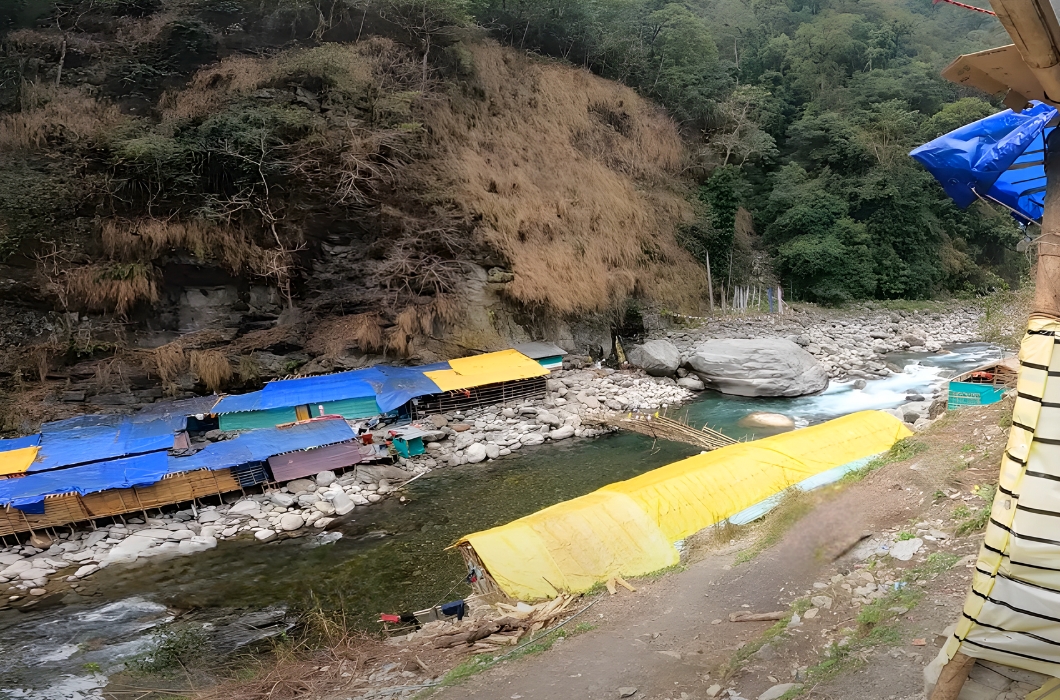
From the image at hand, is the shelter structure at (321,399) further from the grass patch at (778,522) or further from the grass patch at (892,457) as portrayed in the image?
the grass patch at (892,457)

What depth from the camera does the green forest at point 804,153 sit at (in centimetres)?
2694

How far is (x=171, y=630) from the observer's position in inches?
319

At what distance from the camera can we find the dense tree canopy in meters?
27.0

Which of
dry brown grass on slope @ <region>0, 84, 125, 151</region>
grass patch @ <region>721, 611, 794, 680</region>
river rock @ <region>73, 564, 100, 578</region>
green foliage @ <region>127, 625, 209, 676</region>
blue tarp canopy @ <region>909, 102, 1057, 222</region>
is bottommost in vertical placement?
river rock @ <region>73, 564, 100, 578</region>

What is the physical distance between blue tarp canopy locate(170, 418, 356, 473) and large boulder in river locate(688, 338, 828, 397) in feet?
35.4

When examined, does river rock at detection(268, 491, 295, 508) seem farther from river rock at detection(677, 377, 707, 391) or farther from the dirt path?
river rock at detection(677, 377, 707, 391)

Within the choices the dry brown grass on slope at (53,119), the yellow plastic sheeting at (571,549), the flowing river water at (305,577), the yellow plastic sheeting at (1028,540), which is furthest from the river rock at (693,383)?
the dry brown grass on slope at (53,119)

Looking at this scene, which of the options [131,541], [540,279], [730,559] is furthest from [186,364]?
[730,559]

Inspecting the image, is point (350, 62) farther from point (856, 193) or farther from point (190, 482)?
point (856, 193)

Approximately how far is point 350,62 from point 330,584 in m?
16.7

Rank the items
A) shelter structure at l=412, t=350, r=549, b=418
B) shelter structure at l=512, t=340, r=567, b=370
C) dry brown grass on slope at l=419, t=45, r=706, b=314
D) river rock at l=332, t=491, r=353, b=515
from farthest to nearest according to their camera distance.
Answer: dry brown grass on slope at l=419, t=45, r=706, b=314
shelter structure at l=512, t=340, r=567, b=370
shelter structure at l=412, t=350, r=549, b=418
river rock at l=332, t=491, r=353, b=515

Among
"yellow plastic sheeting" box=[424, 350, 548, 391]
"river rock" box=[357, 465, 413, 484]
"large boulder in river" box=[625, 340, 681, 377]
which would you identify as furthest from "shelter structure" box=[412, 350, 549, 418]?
"large boulder in river" box=[625, 340, 681, 377]

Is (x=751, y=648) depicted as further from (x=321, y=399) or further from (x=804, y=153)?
(x=804, y=153)

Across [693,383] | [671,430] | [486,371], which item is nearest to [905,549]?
[671,430]
